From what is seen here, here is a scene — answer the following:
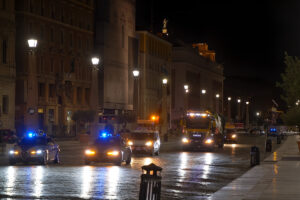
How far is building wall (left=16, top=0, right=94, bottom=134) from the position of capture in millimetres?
78625

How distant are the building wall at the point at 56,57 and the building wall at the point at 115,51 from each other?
4.69 meters

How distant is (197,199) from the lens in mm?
19219

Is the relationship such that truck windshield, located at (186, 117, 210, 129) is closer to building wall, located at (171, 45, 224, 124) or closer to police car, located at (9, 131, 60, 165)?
police car, located at (9, 131, 60, 165)

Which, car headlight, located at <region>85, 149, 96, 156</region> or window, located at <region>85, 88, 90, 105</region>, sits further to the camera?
window, located at <region>85, 88, 90, 105</region>

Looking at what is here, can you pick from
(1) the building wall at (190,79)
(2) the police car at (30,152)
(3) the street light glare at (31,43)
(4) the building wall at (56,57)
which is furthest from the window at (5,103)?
(1) the building wall at (190,79)

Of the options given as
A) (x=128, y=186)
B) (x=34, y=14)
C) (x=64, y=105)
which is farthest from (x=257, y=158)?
(x=64, y=105)

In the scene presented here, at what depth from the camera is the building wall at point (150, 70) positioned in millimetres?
120875

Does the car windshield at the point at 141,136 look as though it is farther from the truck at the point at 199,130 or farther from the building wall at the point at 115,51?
the building wall at the point at 115,51

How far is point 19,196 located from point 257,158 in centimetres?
1855

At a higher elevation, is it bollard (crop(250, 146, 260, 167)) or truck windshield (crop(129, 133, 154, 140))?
truck windshield (crop(129, 133, 154, 140))

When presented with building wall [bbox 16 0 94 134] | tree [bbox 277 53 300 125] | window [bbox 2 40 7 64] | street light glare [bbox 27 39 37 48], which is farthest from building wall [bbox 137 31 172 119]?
street light glare [bbox 27 39 37 48]

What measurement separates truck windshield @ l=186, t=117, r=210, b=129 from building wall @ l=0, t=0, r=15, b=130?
871 inches

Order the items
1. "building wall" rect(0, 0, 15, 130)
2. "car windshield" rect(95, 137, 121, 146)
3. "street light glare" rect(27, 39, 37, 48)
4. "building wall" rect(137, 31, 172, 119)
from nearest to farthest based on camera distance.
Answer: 1. "car windshield" rect(95, 137, 121, 146)
2. "street light glare" rect(27, 39, 37, 48)
3. "building wall" rect(0, 0, 15, 130)
4. "building wall" rect(137, 31, 172, 119)

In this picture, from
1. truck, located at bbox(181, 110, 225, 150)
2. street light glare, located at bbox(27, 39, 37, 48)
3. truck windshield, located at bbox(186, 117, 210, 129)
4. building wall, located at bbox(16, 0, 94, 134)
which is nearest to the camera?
street light glare, located at bbox(27, 39, 37, 48)
